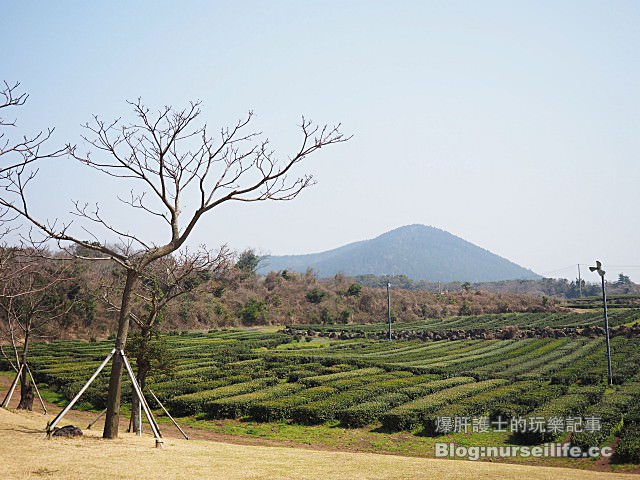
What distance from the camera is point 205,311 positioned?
65.1m

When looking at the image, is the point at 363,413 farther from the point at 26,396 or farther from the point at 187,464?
the point at 26,396

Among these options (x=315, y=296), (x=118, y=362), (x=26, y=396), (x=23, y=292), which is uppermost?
(x=315, y=296)

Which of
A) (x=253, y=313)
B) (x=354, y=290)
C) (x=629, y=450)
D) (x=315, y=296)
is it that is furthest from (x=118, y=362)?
(x=354, y=290)

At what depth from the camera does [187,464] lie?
9.97 m

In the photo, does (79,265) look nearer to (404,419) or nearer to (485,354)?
(485,354)

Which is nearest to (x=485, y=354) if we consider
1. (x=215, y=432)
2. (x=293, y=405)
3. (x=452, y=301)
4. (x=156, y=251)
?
(x=293, y=405)

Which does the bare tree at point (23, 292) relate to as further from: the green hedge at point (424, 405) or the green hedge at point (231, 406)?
the green hedge at point (424, 405)

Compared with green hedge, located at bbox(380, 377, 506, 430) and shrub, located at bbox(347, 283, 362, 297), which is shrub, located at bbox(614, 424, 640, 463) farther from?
shrub, located at bbox(347, 283, 362, 297)

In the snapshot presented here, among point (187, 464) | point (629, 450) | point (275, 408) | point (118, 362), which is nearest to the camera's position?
point (187, 464)

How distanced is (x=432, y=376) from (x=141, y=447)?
2007 centimetres

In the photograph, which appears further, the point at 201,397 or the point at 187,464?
the point at 201,397

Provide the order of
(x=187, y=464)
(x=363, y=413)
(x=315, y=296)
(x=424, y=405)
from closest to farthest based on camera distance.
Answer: (x=187, y=464), (x=363, y=413), (x=424, y=405), (x=315, y=296)

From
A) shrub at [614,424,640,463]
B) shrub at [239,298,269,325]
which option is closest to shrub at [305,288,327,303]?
shrub at [239,298,269,325]

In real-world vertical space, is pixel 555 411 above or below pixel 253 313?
below
